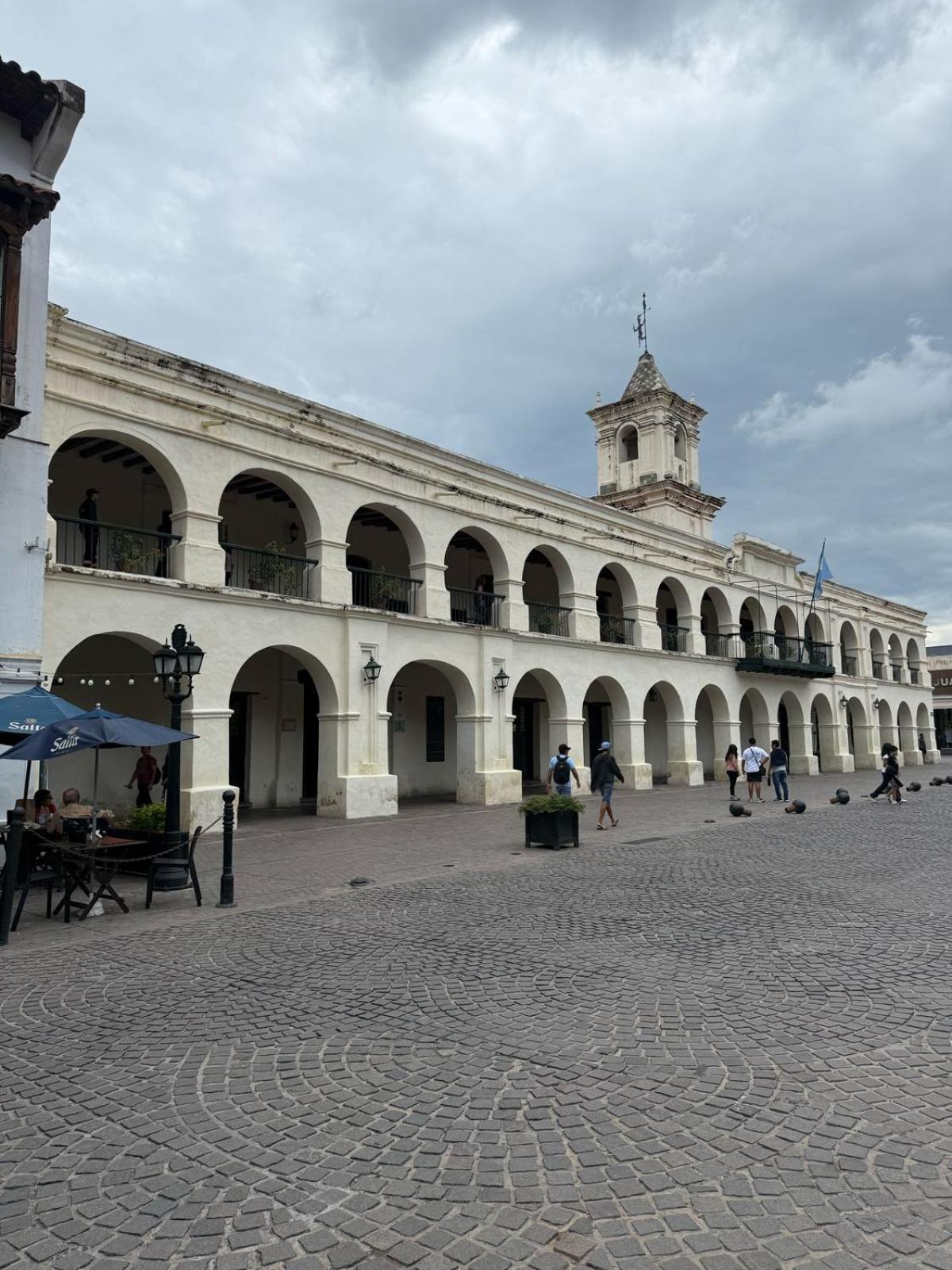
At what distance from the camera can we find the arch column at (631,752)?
24.8 meters

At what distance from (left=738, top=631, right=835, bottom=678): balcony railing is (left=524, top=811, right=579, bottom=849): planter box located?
59.6ft

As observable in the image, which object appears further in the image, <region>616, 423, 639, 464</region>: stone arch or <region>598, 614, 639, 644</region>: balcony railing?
<region>616, 423, 639, 464</region>: stone arch

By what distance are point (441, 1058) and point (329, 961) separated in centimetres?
223

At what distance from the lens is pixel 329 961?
259 inches

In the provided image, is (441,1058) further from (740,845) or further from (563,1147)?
(740,845)

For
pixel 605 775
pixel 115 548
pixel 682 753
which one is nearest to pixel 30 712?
pixel 115 548

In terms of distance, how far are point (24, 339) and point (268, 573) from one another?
22.9ft

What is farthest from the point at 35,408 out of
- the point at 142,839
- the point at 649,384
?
the point at 649,384

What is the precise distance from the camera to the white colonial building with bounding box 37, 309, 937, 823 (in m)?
15.0

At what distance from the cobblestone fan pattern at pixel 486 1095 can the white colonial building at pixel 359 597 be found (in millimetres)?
9264

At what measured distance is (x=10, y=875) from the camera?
7.53 meters

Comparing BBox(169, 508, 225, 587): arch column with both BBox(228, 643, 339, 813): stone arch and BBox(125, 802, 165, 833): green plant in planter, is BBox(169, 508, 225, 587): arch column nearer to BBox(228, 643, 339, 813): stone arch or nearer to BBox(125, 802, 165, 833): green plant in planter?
BBox(228, 643, 339, 813): stone arch

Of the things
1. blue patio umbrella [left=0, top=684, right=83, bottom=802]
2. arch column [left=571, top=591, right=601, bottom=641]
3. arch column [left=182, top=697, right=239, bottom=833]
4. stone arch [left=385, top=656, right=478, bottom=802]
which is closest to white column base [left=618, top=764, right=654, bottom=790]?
arch column [left=571, top=591, right=601, bottom=641]

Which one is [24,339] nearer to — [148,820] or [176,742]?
[176,742]
